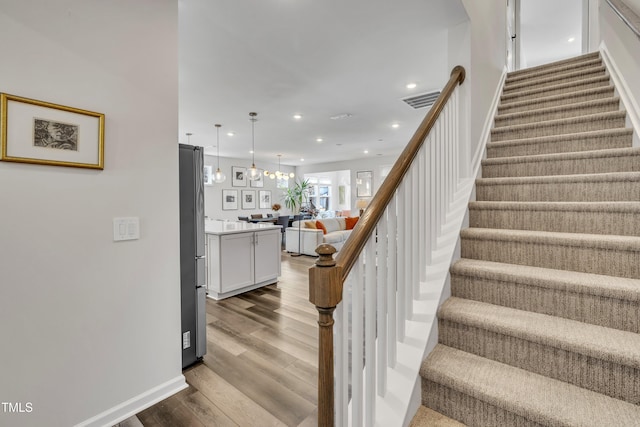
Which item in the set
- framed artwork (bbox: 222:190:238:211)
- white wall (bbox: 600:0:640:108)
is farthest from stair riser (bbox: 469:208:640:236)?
framed artwork (bbox: 222:190:238:211)

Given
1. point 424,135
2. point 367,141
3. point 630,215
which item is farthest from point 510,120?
point 367,141

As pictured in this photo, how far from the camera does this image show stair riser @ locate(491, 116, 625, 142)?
2.17 meters

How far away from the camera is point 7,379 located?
1.31 metres

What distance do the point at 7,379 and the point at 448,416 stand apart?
6.48 feet

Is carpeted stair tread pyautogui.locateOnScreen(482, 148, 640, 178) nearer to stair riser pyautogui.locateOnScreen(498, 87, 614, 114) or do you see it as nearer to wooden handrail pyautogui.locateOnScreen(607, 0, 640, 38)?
wooden handrail pyautogui.locateOnScreen(607, 0, 640, 38)

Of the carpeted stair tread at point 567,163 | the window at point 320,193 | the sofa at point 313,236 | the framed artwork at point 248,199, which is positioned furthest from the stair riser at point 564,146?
the window at point 320,193

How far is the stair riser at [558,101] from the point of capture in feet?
8.26

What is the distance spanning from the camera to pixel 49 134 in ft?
4.58

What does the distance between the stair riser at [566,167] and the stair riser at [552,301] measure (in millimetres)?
1119

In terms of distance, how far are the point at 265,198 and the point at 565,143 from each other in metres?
9.30

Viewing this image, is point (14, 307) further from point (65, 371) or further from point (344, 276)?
point (344, 276)

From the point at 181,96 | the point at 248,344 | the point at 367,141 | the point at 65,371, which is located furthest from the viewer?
the point at 367,141

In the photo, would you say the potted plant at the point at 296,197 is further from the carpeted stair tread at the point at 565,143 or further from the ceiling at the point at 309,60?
the carpeted stair tread at the point at 565,143

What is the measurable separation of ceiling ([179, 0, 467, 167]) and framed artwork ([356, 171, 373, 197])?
4225 mm
